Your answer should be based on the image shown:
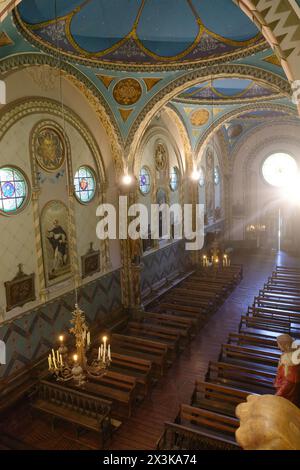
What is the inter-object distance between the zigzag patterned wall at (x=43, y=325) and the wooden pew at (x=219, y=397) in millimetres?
4766

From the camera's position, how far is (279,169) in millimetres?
25922

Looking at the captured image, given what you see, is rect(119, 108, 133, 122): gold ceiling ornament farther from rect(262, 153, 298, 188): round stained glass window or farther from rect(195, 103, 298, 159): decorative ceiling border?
rect(262, 153, 298, 188): round stained glass window

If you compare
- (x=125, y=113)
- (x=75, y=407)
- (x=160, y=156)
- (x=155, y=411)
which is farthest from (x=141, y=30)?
(x=155, y=411)

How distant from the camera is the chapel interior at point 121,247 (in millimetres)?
7359

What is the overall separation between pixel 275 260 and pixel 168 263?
882 cm

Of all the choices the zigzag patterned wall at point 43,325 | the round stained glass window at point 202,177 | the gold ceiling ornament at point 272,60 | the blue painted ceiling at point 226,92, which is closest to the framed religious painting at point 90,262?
the zigzag patterned wall at point 43,325

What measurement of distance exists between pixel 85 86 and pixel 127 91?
1.50 meters

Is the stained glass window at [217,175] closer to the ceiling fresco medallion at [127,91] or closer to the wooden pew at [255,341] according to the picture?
the ceiling fresco medallion at [127,91]

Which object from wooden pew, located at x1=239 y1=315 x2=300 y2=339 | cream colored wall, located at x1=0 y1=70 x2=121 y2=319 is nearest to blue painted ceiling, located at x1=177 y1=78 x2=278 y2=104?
cream colored wall, located at x1=0 y1=70 x2=121 y2=319

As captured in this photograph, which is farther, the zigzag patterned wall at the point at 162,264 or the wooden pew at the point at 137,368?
the zigzag patterned wall at the point at 162,264

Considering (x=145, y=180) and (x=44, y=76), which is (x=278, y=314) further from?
(x=44, y=76)

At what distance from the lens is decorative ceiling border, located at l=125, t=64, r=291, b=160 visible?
10.6 m

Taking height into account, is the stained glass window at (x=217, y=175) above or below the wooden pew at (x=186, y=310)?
above

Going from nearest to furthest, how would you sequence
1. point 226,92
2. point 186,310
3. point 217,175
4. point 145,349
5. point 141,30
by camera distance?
point 141,30 < point 145,349 < point 186,310 < point 226,92 < point 217,175
